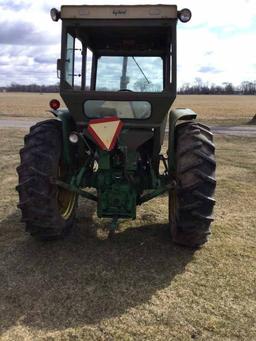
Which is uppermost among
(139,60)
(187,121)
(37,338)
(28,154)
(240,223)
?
(139,60)

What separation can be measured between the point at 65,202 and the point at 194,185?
1739 millimetres

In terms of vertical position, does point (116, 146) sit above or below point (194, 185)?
above

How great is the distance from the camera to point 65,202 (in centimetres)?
549

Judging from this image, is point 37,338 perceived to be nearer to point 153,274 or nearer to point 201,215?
point 153,274

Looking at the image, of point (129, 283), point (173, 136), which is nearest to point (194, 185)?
point (173, 136)

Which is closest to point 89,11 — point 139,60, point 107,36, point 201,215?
point 107,36

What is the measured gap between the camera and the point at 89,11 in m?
4.57

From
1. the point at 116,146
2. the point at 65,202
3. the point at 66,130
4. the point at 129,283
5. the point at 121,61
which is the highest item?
the point at 121,61

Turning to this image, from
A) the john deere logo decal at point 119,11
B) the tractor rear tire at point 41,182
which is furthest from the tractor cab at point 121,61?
the tractor rear tire at point 41,182

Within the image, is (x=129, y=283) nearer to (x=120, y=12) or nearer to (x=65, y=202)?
(x=65, y=202)

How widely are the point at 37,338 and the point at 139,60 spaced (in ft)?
12.0

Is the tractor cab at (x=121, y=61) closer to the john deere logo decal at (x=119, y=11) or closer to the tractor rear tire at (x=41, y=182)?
the john deere logo decal at (x=119, y=11)

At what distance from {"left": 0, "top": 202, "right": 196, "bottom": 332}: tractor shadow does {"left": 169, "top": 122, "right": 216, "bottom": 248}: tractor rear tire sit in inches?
13.9

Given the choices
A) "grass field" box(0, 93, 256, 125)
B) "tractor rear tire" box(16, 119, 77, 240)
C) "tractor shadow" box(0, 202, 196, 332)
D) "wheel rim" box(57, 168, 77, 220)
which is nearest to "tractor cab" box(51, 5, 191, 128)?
"tractor rear tire" box(16, 119, 77, 240)
